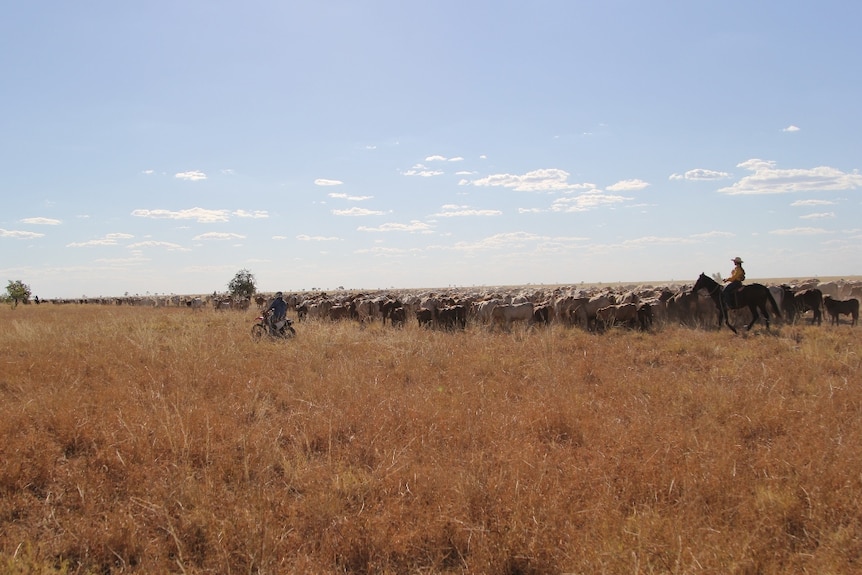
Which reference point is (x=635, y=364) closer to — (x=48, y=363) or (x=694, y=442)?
(x=694, y=442)

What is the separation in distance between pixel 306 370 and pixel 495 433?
468 centimetres

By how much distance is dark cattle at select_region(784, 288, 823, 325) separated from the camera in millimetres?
18531

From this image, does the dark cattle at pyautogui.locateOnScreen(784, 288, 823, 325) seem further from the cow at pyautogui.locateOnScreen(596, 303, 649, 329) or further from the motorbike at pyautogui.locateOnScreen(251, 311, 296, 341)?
the motorbike at pyautogui.locateOnScreen(251, 311, 296, 341)

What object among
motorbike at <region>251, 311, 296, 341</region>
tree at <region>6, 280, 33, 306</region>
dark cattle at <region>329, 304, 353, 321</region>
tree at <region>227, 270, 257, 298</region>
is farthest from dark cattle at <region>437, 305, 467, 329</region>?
tree at <region>6, 280, 33, 306</region>

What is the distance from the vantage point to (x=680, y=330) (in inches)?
638

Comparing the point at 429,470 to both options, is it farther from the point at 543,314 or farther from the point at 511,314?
the point at 543,314

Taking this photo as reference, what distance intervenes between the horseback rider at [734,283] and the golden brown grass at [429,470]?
6481mm

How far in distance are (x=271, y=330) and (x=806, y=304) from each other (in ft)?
60.9

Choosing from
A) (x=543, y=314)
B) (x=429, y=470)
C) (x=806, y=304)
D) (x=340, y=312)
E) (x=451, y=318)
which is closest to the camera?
(x=429, y=470)

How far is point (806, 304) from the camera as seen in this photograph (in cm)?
1884

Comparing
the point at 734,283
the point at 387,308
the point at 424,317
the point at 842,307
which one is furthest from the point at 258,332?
the point at 842,307

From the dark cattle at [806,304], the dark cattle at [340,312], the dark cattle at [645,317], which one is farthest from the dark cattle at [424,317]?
the dark cattle at [806,304]

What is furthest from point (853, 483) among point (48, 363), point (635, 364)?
point (48, 363)

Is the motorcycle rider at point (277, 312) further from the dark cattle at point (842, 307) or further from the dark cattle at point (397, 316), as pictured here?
the dark cattle at point (842, 307)
